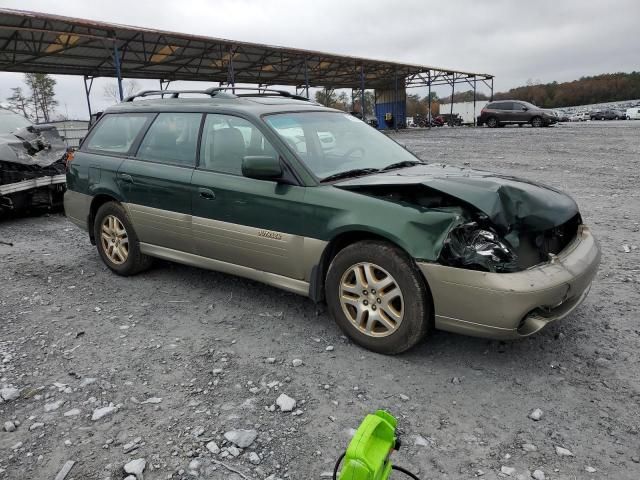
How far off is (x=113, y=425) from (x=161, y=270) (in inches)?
101

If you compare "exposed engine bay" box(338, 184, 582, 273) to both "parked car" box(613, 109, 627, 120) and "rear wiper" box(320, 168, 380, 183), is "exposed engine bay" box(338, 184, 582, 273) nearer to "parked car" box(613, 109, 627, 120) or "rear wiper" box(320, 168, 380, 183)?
"rear wiper" box(320, 168, 380, 183)

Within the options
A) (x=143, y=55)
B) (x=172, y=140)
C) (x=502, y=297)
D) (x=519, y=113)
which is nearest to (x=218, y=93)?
(x=172, y=140)

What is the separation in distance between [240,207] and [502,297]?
1947 mm

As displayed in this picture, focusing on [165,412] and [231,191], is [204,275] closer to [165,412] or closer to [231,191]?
[231,191]

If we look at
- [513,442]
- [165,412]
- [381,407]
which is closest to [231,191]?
[165,412]

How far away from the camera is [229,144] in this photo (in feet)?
12.8

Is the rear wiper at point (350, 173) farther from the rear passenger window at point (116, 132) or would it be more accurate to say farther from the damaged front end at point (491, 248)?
the rear passenger window at point (116, 132)

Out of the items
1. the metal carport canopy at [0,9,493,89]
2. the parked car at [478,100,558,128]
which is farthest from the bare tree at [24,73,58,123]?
the parked car at [478,100,558,128]

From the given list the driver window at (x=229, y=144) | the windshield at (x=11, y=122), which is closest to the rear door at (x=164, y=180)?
the driver window at (x=229, y=144)

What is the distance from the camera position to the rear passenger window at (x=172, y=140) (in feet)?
13.5

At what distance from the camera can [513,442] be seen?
233 cm

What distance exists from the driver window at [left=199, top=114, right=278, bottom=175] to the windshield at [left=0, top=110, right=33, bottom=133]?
227 inches

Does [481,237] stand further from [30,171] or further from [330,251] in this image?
[30,171]

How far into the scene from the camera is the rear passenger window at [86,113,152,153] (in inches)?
182
